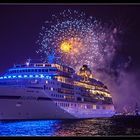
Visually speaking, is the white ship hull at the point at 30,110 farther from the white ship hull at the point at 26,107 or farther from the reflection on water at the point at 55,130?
the reflection on water at the point at 55,130

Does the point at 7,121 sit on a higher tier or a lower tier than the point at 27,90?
lower

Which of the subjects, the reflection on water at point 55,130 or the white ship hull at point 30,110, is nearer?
the reflection on water at point 55,130

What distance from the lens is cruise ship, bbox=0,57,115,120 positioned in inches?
906

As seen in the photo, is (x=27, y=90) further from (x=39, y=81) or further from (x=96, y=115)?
(x=96, y=115)

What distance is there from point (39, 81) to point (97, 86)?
8.81 metres

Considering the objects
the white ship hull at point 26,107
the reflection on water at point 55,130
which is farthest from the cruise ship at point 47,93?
the reflection on water at point 55,130

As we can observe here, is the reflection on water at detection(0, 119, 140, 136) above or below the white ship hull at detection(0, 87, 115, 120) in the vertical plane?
below

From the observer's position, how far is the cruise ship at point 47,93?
23.0 meters

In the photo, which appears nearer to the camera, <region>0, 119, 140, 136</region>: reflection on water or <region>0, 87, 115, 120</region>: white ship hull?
<region>0, 119, 140, 136</region>: reflection on water

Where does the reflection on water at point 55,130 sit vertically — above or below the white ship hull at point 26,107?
below

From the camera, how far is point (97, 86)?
32656mm

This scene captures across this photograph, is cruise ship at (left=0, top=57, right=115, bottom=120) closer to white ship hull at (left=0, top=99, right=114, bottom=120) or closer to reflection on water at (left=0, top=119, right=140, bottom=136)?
white ship hull at (left=0, top=99, right=114, bottom=120)

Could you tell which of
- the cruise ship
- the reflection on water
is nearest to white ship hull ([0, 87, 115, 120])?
the cruise ship
